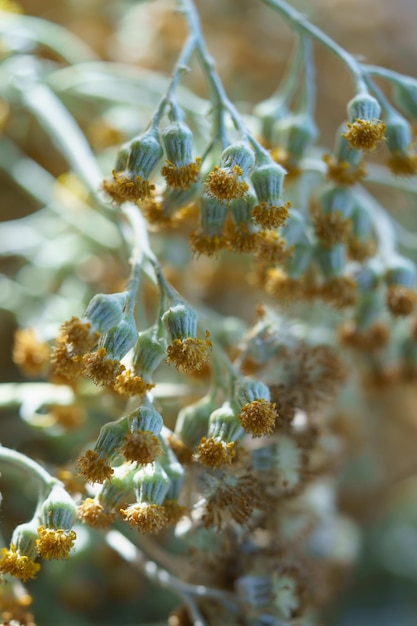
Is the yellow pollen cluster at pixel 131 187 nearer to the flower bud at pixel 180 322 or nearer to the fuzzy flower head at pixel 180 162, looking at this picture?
the fuzzy flower head at pixel 180 162

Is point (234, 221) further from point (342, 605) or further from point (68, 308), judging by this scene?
point (342, 605)

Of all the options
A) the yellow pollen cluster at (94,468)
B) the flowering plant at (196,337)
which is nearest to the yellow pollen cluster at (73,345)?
the flowering plant at (196,337)

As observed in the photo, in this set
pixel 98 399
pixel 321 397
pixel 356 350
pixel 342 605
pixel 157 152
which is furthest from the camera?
pixel 342 605

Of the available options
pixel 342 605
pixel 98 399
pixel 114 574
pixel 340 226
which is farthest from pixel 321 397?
pixel 342 605

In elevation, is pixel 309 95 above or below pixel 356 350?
above

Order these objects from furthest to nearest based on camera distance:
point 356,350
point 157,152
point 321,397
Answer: point 356,350
point 321,397
point 157,152

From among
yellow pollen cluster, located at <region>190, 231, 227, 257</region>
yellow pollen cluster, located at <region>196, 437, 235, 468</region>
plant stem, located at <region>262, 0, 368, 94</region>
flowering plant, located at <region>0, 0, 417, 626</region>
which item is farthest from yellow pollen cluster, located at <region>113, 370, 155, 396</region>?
plant stem, located at <region>262, 0, 368, 94</region>

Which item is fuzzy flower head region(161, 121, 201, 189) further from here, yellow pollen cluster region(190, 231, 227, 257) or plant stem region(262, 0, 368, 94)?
plant stem region(262, 0, 368, 94)

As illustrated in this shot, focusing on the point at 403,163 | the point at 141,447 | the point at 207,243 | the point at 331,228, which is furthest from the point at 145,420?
the point at 403,163

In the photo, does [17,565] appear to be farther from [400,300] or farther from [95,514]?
[400,300]
